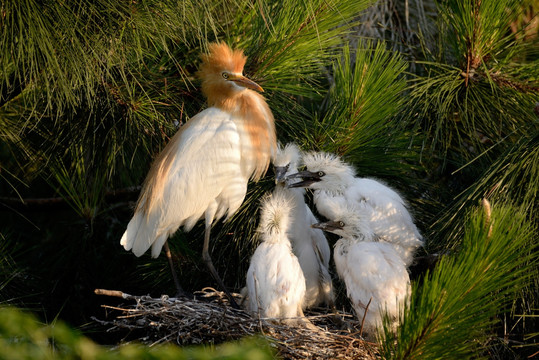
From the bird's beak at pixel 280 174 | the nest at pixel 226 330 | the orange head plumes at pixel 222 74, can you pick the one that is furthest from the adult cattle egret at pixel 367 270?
the orange head plumes at pixel 222 74

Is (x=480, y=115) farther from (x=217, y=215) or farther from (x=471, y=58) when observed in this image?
(x=217, y=215)

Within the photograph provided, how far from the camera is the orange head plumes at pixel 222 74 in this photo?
7.11ft

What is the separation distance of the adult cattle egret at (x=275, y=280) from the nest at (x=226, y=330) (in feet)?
0.14

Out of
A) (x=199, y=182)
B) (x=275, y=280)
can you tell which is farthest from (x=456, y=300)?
(x=199, y=182)

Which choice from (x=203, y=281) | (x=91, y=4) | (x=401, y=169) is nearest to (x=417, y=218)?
(x=401, y=169)

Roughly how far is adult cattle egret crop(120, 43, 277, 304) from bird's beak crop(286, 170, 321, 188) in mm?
155

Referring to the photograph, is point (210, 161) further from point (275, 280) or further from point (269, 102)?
point (275, 280)

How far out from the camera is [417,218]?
231 centimetres

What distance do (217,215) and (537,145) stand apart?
1.07 metres

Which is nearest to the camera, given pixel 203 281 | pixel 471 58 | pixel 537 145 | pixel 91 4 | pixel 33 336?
pixel 33 336

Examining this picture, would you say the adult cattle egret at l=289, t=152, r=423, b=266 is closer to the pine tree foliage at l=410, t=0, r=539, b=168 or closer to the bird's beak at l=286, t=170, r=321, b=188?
the bird's beak at l=286, t=170, r=321, b=188

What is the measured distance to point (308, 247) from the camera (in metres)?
2.43

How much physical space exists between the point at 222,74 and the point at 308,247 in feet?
2.24

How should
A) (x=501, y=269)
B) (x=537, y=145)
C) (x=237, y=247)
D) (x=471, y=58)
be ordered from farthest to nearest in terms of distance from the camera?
(x=237, y=247) < (x=471, y=58) < (x=537, y=145) < (x=501, y=269)
